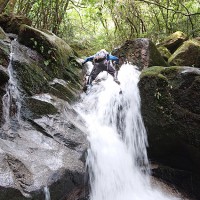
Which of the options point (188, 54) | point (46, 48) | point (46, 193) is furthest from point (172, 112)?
point (46, 48)

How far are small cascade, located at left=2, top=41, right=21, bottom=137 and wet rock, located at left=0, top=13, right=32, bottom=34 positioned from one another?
3246 millimetres

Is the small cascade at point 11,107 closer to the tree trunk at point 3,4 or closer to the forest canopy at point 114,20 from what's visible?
the tree trunk at point 3,4

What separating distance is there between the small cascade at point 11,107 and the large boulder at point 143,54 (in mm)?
4465

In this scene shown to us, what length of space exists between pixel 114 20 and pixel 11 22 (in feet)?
16.4

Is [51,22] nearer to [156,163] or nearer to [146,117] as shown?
[146,117]

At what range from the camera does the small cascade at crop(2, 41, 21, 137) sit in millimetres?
4867

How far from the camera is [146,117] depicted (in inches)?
226

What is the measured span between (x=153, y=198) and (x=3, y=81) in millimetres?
3940

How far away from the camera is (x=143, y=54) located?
27.8 ft

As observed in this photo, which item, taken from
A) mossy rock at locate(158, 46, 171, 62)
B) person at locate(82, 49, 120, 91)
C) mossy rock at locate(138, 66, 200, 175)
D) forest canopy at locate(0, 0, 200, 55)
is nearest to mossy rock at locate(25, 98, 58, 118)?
mossy rock at locate(138, 66, 200, 175)

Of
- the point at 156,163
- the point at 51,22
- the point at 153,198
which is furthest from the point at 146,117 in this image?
the point at 51,22

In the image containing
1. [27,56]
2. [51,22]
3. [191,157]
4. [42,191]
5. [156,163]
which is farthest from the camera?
[51,22]

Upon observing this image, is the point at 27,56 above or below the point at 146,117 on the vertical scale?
above

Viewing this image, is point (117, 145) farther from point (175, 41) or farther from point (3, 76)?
point (175, 41)
